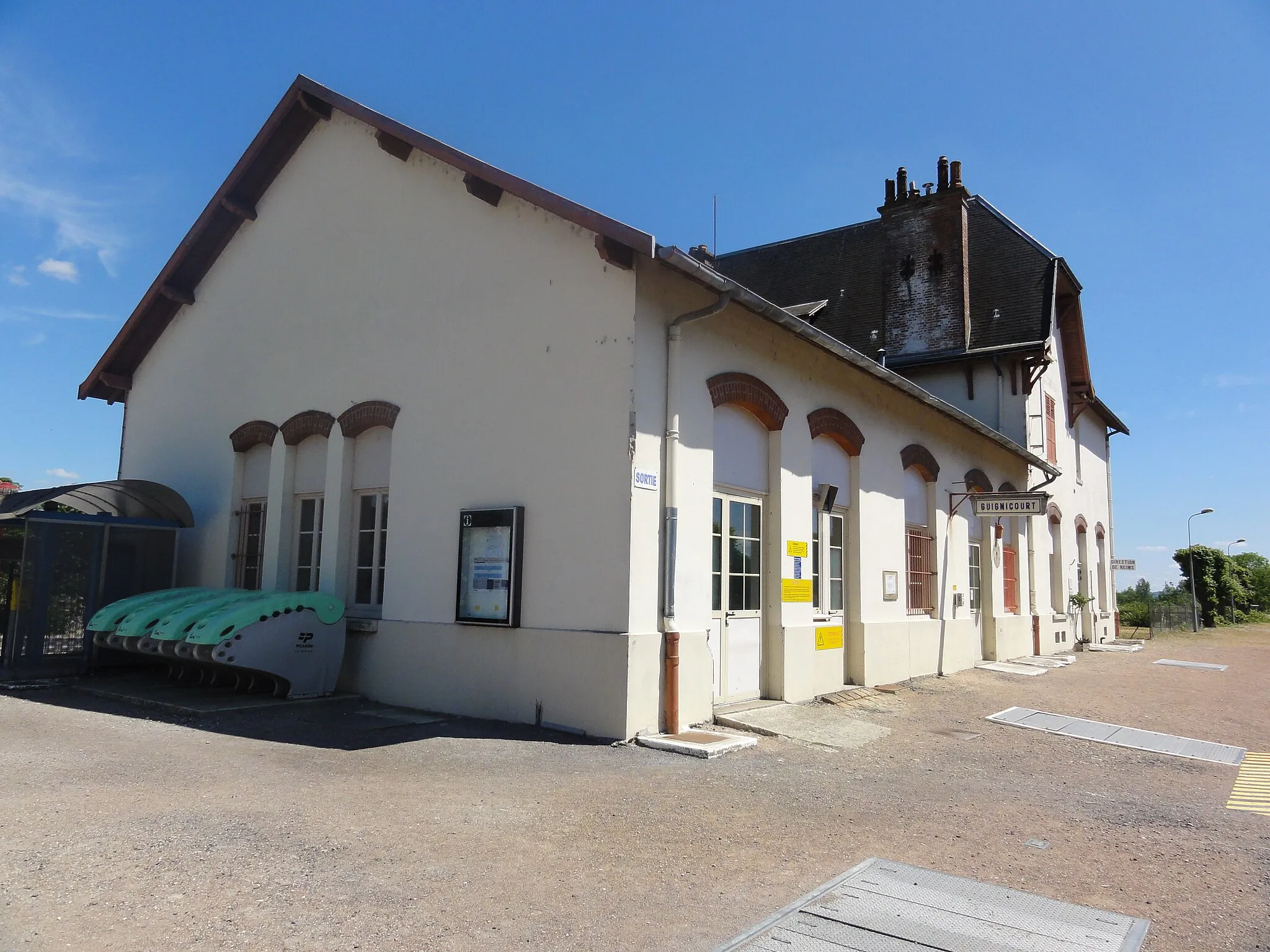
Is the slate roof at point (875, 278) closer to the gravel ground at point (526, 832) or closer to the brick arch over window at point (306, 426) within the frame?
the gravel ground at point (526, 832)

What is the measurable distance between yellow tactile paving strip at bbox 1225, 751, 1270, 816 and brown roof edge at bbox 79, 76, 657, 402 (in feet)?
23.5

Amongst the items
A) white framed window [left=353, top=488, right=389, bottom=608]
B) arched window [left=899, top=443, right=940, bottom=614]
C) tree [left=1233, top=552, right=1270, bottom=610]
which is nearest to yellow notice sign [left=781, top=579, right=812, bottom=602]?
arched window [left=899, top=443, right=940, bottom=614]

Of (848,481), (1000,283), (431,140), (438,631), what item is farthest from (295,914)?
(1000,283)

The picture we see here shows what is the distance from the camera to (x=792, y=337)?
1077cm

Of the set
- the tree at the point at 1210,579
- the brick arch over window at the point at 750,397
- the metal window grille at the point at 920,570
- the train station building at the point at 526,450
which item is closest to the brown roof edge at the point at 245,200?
the train station building at the point at 526,450

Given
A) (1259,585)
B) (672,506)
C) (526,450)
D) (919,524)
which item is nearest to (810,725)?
(672,506)

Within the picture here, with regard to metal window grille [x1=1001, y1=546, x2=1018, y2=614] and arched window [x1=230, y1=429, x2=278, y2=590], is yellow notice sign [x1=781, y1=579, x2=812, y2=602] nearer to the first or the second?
arched window [x1=230, y1=429, x2=278, y2=590]

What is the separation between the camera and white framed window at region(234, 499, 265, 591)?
1256cm

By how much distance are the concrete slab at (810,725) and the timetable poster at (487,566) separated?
2.41 metres

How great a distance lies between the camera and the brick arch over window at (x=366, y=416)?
10.5 metres

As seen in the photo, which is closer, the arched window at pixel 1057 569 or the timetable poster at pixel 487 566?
the timetable poster at pixel 487 566

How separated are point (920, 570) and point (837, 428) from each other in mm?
3665

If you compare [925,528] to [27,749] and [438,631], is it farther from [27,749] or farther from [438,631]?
[27,749]

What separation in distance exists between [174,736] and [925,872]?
644 cm
